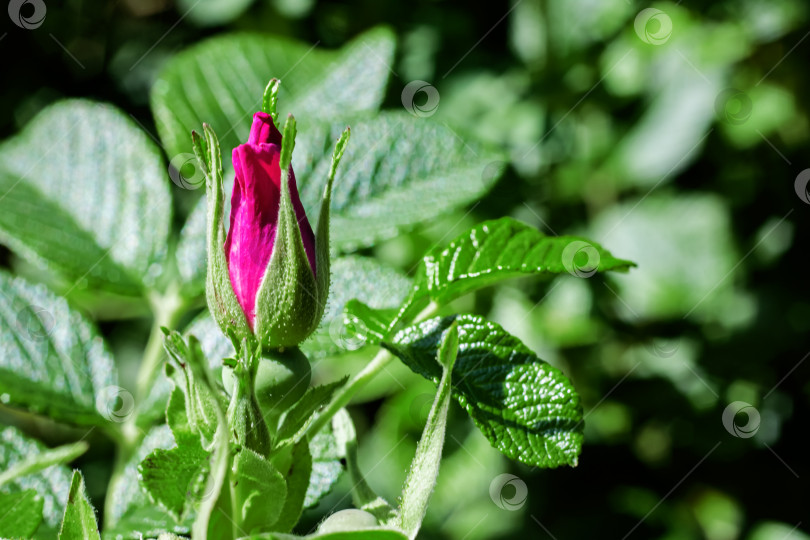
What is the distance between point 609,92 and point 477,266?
1844 mm

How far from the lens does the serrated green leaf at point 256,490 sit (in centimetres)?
75

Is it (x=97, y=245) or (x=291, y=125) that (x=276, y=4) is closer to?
(x=97, y=245)

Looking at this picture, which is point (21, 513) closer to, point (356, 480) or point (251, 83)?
point (356, 480)

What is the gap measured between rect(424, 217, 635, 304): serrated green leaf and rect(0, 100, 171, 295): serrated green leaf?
0.59 m

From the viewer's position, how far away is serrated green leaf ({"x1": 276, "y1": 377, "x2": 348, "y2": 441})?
0.82 metres

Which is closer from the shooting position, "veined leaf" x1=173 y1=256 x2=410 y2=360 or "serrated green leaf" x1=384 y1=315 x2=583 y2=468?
"serrated green leaf" x1=384 y1=315 x2=583 y2=468

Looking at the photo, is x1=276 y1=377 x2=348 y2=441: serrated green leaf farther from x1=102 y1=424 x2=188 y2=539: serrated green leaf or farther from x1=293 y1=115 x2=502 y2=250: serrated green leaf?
x1=293 y1=115 x2=502 y2=250: serrated green leaf

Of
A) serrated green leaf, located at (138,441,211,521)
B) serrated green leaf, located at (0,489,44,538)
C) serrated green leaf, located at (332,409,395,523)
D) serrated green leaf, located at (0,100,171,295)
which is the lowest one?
serrated green leaf, located at (0,489,44,538)

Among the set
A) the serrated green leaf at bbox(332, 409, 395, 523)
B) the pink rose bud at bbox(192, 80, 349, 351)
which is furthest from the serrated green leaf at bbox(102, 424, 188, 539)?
the pink rose bud at bbox(192, 80, 349, 351)

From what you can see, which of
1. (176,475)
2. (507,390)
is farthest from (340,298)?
(176,475)

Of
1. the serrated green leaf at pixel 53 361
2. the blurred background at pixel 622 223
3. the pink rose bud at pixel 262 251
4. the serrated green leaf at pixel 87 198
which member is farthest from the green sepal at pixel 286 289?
the blurred background at pixel 622 223

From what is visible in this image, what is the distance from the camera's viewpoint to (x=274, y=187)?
795mm

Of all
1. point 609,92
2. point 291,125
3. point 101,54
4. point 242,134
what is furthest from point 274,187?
point 101,54

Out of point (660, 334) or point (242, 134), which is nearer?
point (242, 134)
